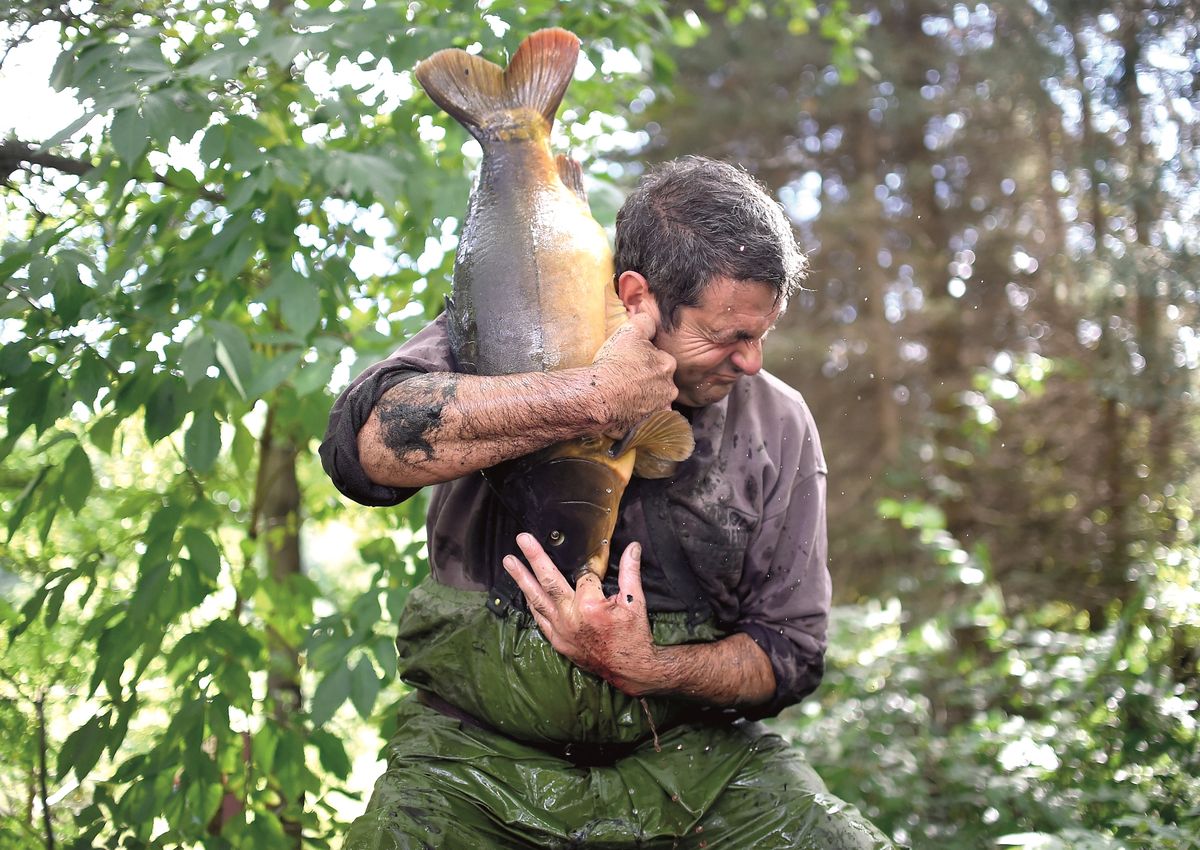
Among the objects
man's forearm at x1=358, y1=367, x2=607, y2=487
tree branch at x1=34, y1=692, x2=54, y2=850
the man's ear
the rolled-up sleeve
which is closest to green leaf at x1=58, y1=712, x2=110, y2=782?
→ tree branch at x1=34, y1=692, x2=54, y2=850

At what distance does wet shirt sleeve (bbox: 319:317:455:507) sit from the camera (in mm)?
2182

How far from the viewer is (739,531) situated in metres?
2.55

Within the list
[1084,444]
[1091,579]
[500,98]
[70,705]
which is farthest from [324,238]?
[1084,444]

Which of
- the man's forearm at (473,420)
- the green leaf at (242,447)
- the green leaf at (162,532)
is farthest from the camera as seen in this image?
the green leaf at (242,447)

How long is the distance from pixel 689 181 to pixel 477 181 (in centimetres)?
Answer: 49

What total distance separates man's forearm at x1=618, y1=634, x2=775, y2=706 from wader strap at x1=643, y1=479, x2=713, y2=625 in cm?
11

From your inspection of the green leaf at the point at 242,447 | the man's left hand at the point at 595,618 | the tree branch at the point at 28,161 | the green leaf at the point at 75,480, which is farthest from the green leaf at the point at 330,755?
the tree branch at the point at 28,161

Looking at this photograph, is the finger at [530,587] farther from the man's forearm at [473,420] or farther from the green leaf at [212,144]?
the green leaf at [212,144]

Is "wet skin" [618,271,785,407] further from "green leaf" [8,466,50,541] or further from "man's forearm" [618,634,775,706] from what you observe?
"green leaf" [8,466,50,541]

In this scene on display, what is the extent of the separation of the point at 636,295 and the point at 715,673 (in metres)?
0.89

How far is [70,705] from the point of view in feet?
10.8

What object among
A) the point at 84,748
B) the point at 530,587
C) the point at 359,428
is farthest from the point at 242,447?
the point at 530,587

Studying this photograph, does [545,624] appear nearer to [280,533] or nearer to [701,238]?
[701,238]

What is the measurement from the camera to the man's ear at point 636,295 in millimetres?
2344
